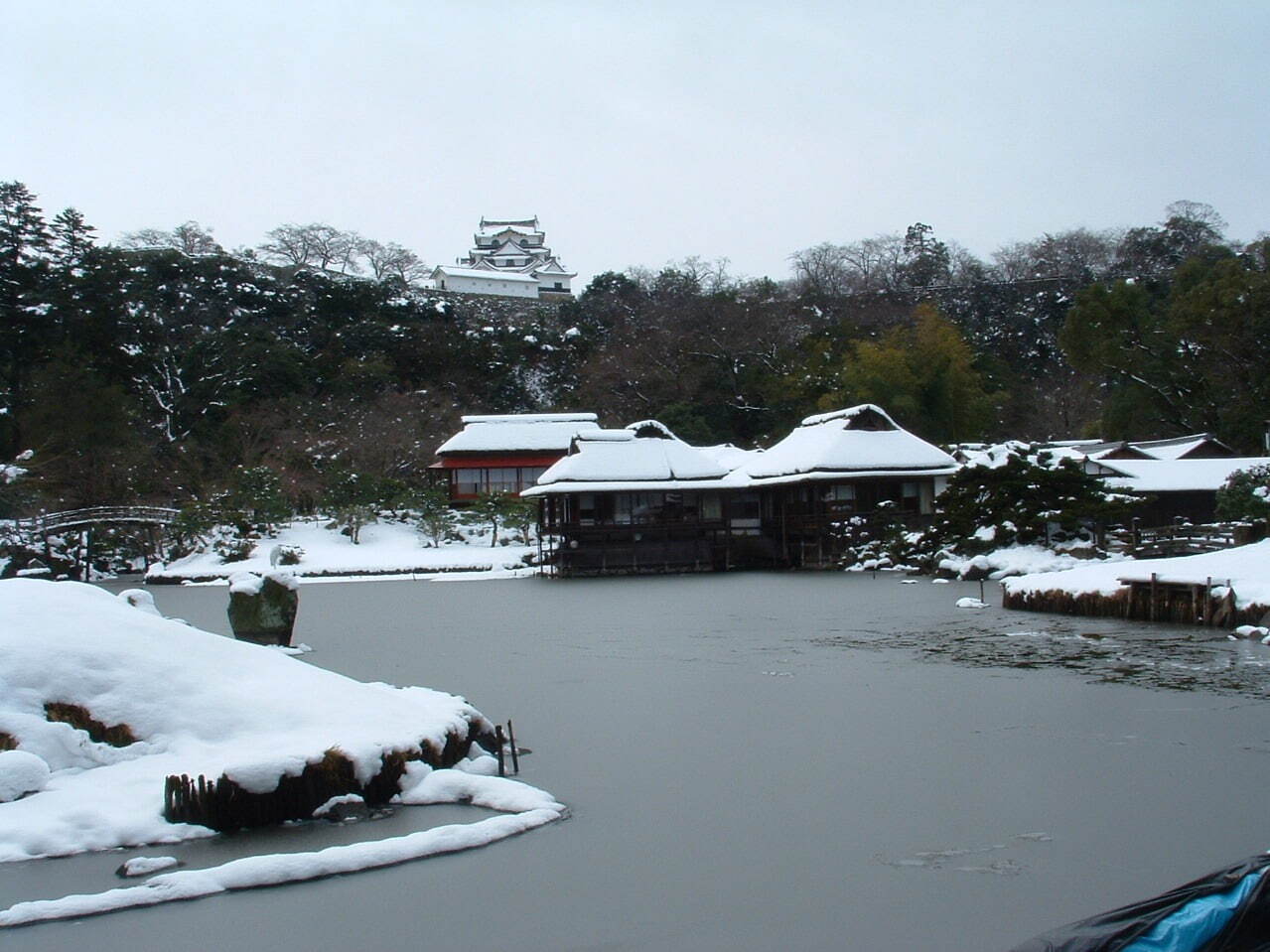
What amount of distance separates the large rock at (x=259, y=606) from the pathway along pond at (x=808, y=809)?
46.4 inches

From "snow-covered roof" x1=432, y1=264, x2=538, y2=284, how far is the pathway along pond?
212 ft

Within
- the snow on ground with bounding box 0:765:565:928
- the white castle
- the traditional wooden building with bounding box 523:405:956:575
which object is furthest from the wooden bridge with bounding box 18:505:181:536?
the white castle

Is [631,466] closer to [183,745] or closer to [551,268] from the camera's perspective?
[183,745]

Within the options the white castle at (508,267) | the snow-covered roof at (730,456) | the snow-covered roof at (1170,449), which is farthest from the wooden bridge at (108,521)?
the white castle at (508,267)

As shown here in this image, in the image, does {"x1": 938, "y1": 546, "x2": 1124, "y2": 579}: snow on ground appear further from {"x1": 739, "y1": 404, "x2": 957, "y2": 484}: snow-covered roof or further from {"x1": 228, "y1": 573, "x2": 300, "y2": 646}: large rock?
{"x1": 228, "y1": 573, "x2": 300, "y2": 646}: large rock

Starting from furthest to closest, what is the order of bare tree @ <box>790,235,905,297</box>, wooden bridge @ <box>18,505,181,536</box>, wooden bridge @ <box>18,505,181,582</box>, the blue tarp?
bare tree @ <box>790,235,905,297</box>, wooden bridge @ <box>18,505,181,582</box>, wooden bridge @ <box>18,505,181,536</box>, the blue tarp

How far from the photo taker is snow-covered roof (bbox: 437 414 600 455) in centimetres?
4266

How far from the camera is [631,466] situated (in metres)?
32.3

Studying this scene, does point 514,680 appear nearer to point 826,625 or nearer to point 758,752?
point 758,752

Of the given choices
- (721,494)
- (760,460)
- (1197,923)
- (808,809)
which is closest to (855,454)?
(760,460)

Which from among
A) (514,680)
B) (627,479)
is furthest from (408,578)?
(514,680)

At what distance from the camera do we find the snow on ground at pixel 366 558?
32531mm

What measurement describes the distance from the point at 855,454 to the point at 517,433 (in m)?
16.0

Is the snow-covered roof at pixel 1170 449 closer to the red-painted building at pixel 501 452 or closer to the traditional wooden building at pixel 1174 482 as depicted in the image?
the traditional wooden building at pixel 1174 482
